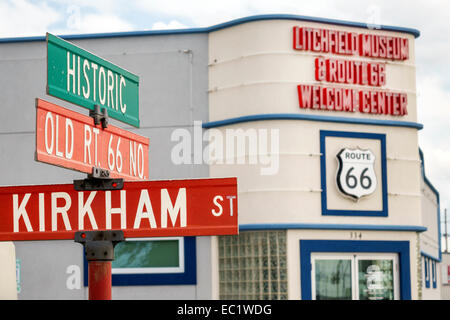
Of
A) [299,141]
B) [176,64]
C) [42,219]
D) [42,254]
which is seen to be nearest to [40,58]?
[176,64]

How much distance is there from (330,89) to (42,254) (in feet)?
29.5

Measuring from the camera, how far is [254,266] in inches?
805

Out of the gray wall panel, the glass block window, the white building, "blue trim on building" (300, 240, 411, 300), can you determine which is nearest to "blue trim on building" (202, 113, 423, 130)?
the white building

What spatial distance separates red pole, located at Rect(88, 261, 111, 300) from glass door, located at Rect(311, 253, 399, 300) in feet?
50.6

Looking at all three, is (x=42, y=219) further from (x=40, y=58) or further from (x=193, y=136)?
(x=40, y=58)

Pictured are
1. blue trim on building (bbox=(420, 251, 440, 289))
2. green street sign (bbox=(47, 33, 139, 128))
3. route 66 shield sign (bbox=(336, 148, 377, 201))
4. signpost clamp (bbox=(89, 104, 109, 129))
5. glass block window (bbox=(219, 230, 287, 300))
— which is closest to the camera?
green street sign (bbox=(47, 33, 139, 128))

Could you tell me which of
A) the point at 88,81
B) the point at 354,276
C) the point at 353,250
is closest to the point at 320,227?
the point at 353,250

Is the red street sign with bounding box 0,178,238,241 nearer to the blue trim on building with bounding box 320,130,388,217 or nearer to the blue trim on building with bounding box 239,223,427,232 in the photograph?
the blue trim on building with bounding box 239,223,427,232

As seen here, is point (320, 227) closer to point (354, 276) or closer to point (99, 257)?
point (354, 276)

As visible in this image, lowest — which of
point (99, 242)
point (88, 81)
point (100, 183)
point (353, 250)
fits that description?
point (353, 250)

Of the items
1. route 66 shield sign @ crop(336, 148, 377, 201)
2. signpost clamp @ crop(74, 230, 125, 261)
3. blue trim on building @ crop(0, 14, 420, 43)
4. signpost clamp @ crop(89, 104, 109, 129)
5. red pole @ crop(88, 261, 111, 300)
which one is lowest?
red pole @ crop(88, 261, 111, 300)

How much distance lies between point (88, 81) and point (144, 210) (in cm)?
107

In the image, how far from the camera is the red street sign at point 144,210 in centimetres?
586

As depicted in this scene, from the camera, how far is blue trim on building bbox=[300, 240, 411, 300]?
20.3 meters
